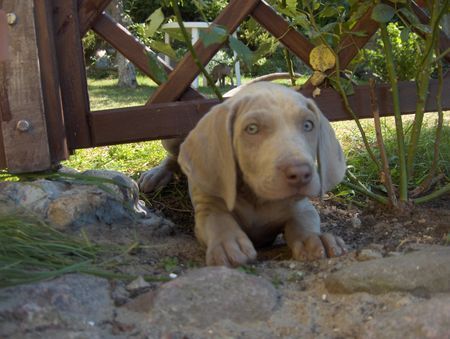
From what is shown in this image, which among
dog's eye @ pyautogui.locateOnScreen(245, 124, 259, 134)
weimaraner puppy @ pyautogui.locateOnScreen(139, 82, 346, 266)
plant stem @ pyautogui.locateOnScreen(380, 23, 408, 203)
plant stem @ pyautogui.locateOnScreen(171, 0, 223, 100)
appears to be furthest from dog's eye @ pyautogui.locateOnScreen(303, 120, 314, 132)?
plant stem @ pyautogui.locateOnScreen(380, 23, 408, 203)

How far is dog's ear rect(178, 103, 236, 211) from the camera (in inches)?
104

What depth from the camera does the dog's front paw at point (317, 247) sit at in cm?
250

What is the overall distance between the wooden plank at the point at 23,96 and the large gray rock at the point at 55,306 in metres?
1.20

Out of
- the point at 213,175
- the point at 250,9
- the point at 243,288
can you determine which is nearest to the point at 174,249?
the point at 213,175

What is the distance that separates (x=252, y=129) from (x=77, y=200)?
0.89m

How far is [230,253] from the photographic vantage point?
2.44 m

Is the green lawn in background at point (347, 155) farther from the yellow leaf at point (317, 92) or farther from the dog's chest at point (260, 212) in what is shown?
Result: the dog's chest at point (260, 212)

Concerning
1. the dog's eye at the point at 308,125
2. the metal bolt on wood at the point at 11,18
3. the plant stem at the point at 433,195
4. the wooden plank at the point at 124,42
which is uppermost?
the metal bolt on wood at the point at 11,18

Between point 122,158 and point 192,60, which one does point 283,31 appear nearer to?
point 192,60

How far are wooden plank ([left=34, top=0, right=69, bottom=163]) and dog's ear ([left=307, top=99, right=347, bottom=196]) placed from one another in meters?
1.28

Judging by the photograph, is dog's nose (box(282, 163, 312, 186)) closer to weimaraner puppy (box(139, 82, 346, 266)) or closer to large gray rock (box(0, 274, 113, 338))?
weimaraner puppy (box(139, 82, 346, 266))

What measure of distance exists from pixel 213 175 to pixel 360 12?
1.18m

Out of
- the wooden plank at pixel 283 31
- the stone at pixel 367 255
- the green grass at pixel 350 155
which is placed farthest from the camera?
the green grass at pixel 350 155

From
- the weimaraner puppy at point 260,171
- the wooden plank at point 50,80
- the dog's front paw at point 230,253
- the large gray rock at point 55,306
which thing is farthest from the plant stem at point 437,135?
the large gray rock at point 55,306
